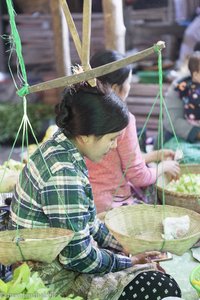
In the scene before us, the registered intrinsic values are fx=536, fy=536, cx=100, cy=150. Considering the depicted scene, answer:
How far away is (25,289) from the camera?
7.41 feet

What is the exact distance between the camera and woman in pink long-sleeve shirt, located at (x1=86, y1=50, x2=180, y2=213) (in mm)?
3461

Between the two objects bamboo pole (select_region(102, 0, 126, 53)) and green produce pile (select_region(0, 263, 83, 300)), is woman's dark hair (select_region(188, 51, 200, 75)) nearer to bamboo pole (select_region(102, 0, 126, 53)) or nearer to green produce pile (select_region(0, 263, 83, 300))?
→ bamboo pole (select_region(102, 0, 126, 53))

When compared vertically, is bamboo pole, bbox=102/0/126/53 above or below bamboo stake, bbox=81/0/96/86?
below

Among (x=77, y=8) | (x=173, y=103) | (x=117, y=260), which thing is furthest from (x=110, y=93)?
(x=77, y=8)

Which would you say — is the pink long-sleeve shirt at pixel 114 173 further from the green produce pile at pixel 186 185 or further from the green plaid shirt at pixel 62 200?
the green plaid shirt at pixel 62 200

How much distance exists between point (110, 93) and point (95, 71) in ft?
0.67

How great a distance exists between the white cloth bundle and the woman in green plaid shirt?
0.32 m

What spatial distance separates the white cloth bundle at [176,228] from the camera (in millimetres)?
2826

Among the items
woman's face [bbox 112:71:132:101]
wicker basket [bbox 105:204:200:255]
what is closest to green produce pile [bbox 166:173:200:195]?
wicker basket [bbox 105:204:200:255]

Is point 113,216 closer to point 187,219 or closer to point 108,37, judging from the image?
point 187,219

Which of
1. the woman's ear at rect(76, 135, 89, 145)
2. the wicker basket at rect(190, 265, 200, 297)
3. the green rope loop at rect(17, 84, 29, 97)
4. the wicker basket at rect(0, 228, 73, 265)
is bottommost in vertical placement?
the wicker basket at rect(190, 265, 200, 297)

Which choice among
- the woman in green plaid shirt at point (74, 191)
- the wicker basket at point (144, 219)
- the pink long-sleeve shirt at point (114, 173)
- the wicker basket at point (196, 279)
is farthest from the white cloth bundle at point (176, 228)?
the pink long-sleeve shirt at point (114, 173)

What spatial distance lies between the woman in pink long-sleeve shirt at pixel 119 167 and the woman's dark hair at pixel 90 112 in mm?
900

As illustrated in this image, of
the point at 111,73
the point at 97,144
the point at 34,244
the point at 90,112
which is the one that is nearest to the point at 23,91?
the point at 90,112
